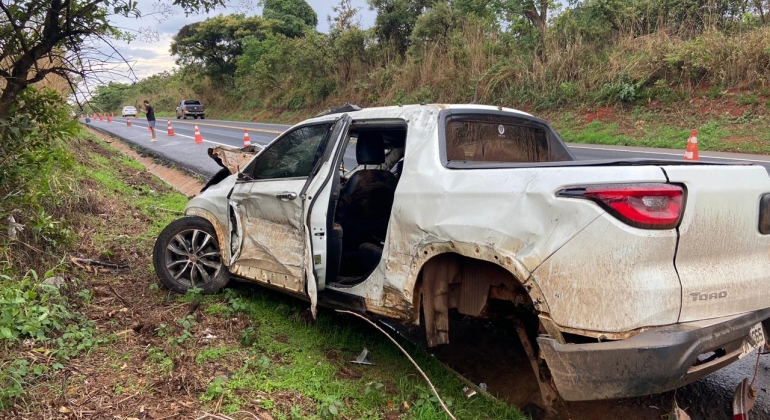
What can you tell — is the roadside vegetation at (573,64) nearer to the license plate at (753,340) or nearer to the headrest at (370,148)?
the headrest at (370,148)

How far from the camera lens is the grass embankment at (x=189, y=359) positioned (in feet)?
→ 9.69

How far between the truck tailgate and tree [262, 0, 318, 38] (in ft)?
142

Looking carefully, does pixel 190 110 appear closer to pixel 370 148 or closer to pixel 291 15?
pixel 291 15

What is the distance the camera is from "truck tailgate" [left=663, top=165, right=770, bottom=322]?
2.30 m

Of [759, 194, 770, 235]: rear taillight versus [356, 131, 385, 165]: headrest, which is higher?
[356, 131, 385, 165]: headrest

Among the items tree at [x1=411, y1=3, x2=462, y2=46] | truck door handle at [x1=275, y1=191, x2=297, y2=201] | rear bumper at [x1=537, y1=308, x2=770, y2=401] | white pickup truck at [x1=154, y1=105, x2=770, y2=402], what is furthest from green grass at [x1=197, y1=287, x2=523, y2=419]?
tree at [x1=411, y1=3, x2=462, y2=46]

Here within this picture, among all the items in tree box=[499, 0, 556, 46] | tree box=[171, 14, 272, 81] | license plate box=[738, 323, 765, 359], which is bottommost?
license plate box=[738, 323, 765, 359]

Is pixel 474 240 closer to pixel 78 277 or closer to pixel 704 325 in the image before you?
pixel 704 325

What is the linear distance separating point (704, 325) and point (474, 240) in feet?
3.53

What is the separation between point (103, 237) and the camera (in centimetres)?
570

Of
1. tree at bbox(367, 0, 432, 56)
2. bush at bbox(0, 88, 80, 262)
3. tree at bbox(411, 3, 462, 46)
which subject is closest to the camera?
bush at bbox(0, 88, 80, 262)

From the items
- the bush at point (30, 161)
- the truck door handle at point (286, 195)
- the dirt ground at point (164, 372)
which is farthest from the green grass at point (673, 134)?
the bush at point (30, 161)

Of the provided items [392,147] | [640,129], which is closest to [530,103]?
[640,129]

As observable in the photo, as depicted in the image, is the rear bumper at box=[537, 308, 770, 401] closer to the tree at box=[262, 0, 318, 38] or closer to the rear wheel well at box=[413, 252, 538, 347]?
the rear wheel well at box=[413, 252, 538, 347]
